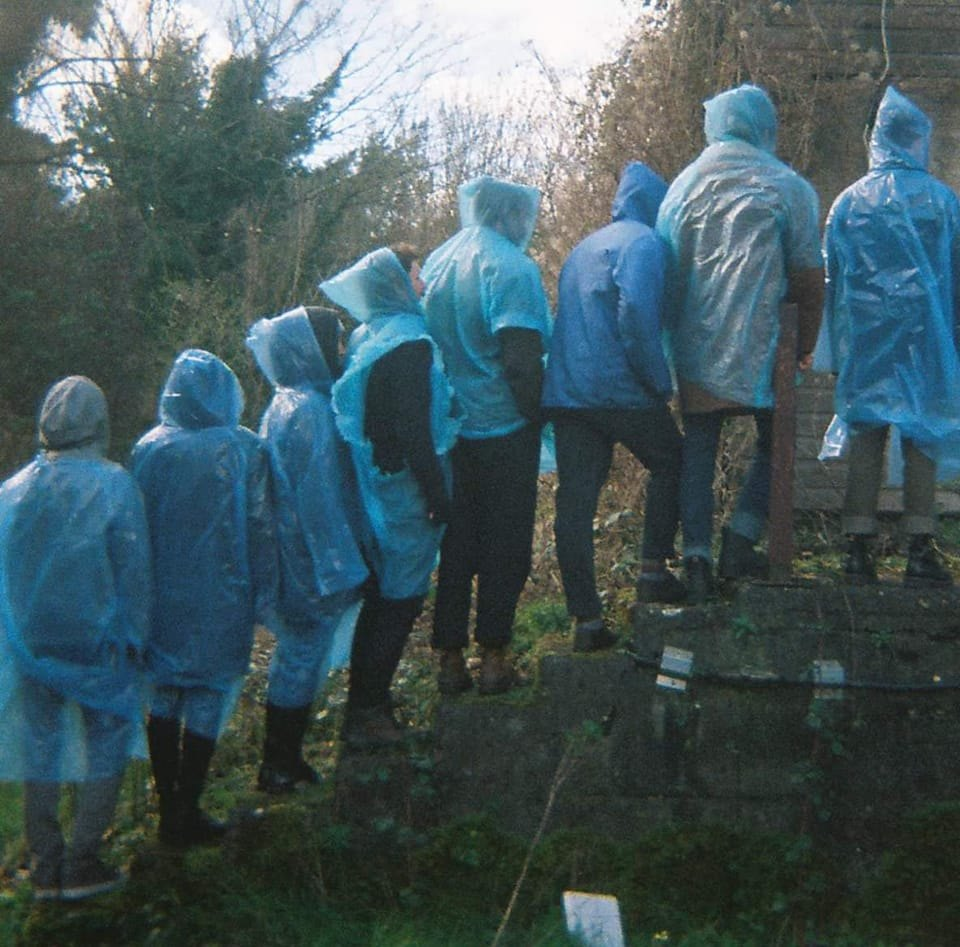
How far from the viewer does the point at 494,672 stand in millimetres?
5527

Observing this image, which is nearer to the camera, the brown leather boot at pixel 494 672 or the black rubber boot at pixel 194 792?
the black rubber boot at pixel 194 792

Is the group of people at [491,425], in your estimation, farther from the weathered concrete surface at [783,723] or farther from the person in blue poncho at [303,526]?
the weathered concrete surface at [783,723]

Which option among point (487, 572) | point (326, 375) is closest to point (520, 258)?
point (326, 375)

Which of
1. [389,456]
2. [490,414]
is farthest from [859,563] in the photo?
[389,456]

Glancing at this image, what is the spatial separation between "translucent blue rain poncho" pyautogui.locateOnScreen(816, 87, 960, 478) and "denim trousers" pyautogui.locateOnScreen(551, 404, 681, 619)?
0.79 metres

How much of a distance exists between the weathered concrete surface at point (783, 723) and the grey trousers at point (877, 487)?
0.32 metres

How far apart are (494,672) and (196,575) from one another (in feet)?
4.03

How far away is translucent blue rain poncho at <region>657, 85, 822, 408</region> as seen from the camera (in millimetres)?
5352

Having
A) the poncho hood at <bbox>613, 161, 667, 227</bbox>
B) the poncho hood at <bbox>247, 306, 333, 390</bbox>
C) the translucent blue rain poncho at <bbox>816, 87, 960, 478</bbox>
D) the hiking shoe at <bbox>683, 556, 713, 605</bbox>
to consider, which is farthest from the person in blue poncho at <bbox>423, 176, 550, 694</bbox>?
the translucent blue rain poncho at <bbox>816, 87, 960, 478</bbox>

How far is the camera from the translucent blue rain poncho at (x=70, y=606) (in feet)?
15.6

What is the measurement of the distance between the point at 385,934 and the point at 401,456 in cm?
168

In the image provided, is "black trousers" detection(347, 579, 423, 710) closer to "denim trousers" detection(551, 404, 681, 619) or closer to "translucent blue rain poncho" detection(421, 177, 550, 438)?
"denim trousers" detection(551, 404, 681, 619)

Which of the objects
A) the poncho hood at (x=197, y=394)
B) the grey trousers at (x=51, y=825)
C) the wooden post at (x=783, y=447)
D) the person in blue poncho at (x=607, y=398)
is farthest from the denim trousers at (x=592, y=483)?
the grey trousers at (x=51, y=825)

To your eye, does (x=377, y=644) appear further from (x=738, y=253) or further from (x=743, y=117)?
(x=743, y=117)
